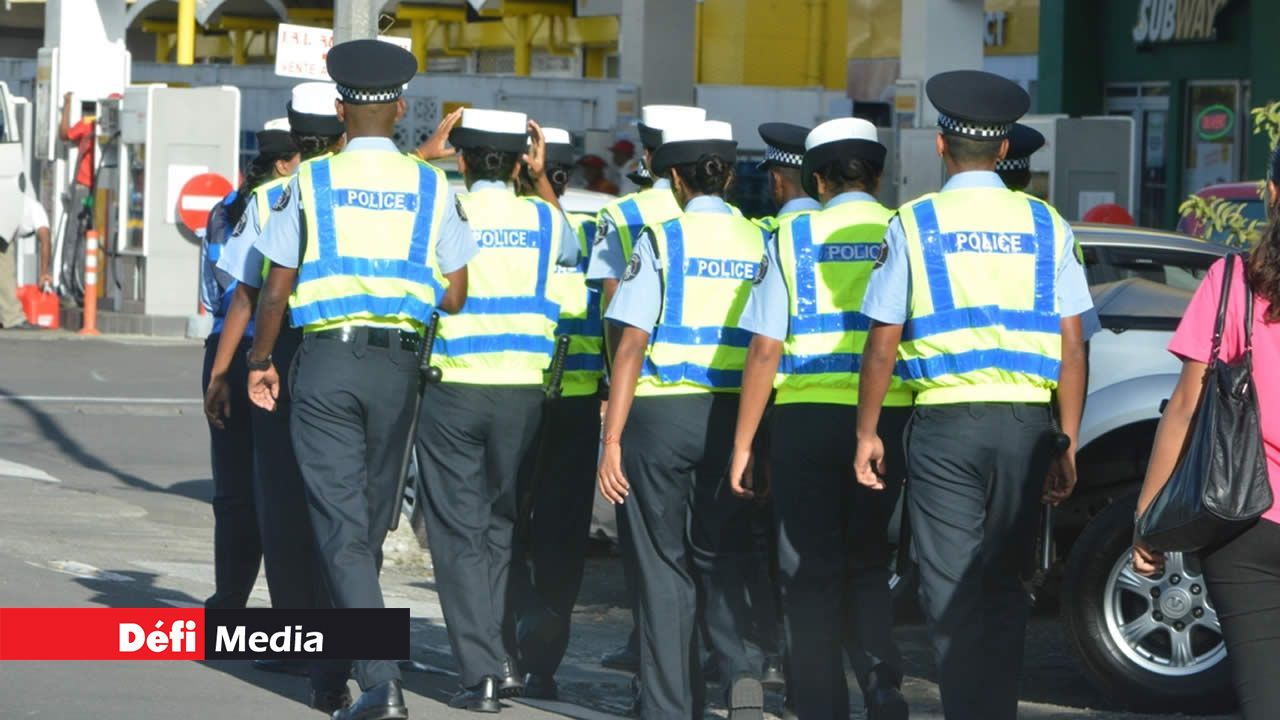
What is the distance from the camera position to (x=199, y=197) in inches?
863

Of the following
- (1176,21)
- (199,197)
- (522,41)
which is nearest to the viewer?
Result: (199,197)

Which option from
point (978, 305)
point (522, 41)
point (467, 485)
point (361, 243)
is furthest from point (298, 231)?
point (522, 41)

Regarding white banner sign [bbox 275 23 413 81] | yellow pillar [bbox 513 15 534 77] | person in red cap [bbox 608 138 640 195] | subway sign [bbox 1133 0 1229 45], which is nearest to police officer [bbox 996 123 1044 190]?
white banner sign [bbox 275 23 413 81]

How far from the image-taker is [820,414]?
247 inches

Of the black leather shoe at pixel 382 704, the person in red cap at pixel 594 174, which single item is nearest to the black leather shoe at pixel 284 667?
the black leather shoe at pixel 382 704

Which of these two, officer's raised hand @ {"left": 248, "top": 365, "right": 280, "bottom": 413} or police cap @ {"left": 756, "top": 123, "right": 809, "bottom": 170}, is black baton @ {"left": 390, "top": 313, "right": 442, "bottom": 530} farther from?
police cap @ {"left": 756, "top": 123, "right": 809, "bottom": 170}

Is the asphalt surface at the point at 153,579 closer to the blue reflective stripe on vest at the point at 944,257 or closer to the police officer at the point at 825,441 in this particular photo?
the police officer at the point at 825,441

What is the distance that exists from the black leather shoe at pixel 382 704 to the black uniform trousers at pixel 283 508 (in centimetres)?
60

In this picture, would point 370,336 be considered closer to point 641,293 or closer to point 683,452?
point 641,293

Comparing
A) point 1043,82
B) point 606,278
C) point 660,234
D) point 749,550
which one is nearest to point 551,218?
point 606,278

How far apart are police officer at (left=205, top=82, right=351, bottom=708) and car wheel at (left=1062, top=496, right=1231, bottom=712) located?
2441 millimetres

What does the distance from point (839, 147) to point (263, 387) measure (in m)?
1.87

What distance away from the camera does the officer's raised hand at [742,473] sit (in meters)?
6.25

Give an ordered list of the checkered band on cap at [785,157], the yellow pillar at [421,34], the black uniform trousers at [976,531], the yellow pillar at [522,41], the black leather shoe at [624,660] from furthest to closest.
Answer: the yellow pillar at [421,34]
the yellow pillar at [522,41]
the black leather shoe at [624,660]
the checkered band on cap at [785,157]
the black uniform trousers at [976,531]
